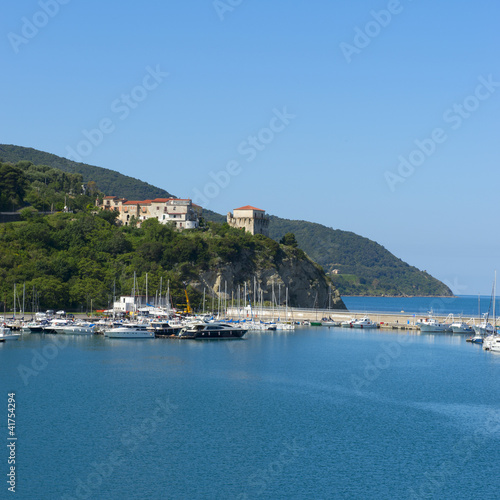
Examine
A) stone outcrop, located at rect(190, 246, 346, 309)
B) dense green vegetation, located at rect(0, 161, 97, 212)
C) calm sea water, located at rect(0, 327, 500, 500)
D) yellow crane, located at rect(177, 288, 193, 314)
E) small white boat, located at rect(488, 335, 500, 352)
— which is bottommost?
calm sea water, located at rect(0, 327, 500, 500)

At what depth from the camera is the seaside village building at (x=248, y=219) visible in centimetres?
13038

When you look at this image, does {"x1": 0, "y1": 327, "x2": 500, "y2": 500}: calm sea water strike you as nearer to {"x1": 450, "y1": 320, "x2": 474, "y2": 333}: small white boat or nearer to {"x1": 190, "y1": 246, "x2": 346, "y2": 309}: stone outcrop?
{"x1": 450, "y1": 320, "x2": 474, "y2": 333}: small white boat

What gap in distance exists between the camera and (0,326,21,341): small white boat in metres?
65.9

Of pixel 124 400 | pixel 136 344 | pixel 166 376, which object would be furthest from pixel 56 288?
pixel 124 400

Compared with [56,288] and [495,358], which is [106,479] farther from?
Result: [56,288]

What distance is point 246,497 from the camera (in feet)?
82.9

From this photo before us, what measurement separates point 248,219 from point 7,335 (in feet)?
226

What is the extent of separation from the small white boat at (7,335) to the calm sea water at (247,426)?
9.56 metres

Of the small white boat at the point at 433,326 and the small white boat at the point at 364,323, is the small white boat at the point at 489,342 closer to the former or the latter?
the small white boat at the point at 433,326

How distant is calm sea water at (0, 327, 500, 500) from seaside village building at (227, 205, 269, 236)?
235ft

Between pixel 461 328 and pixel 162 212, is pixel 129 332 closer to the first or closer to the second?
pixel 461 328

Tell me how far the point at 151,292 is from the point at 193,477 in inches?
2846

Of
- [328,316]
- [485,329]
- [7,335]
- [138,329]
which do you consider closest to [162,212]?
[328,316]

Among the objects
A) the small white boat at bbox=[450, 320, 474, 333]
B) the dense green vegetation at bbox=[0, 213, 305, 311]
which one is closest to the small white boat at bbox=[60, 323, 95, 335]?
the dense green vegetation at bbox=[0, 213, 305, 311]
